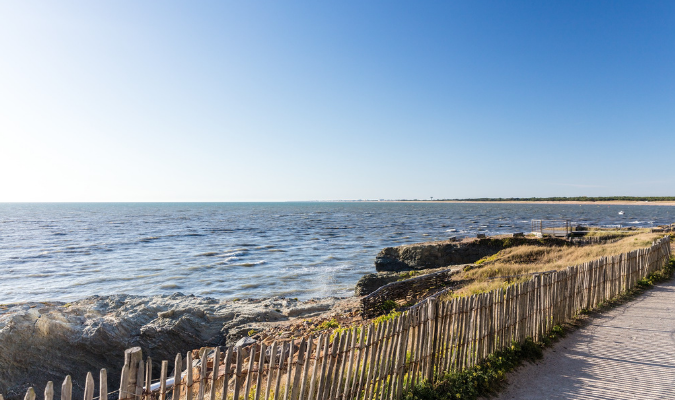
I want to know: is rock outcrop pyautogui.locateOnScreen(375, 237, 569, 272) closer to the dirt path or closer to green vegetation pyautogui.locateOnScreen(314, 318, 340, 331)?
green vegetation pyautogui.locateOnScreen(314, 318, 340, 331)

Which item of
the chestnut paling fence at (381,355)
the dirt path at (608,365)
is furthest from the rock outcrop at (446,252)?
the dirt path at (608,365)

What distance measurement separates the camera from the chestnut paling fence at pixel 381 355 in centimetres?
318

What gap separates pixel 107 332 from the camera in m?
Answer: 9.90

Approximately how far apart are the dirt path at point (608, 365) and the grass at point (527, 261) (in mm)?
3876

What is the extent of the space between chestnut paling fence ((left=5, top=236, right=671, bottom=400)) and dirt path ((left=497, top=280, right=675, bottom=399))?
56 cm

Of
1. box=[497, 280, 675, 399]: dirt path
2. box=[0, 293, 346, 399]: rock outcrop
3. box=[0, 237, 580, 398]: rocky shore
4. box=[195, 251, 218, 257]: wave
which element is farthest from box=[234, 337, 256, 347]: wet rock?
box=[195, 251, 218, 257]: wave

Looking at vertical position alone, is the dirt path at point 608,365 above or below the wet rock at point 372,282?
above

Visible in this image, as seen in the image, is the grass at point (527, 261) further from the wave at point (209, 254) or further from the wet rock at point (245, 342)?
the wave at point (209, 254)

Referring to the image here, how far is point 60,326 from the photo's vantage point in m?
9.58

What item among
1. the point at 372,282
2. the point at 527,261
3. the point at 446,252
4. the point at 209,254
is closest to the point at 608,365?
the point at 372,282

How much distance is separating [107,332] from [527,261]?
58.5 ft

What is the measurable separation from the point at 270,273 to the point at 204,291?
504 cm

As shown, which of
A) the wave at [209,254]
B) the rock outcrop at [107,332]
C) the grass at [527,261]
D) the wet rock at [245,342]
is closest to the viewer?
the rock outcrop at [107,332]

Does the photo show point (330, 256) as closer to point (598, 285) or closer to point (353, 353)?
point (598, 285)
